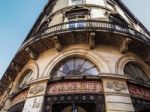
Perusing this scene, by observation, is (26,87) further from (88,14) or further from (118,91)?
(88,14)

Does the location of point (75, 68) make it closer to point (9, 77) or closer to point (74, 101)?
point (74, 101)

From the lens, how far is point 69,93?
11359 millimetres

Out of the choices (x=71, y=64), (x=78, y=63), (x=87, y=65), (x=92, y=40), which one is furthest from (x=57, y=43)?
(x=87, y=65)

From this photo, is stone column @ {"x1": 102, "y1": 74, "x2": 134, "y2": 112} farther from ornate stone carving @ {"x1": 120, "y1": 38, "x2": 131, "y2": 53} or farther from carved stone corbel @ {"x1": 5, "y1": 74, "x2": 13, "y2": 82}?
carved stone corbel @ {"x1": 5, "y1": 74, "x2": 13, "y2": 82}

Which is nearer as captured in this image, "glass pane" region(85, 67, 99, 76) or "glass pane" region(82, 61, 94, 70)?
"glass pane" region(85, 67, 99, 76)

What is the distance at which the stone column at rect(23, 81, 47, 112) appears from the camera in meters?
11.1

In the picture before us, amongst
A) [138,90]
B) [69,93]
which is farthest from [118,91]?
[69,93]

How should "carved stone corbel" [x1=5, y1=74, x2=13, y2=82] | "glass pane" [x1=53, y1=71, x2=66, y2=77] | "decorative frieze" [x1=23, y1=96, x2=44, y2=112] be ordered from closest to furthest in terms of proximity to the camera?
1. "decorative frieze" [x1=23, y1=96, x2=44, y2=112]
2. "glass pane" [x1=53, y1=71, x2=66, y2=77]
3. "carved stone corbel" [x1=5, y1=74, x2=13, y2=82]

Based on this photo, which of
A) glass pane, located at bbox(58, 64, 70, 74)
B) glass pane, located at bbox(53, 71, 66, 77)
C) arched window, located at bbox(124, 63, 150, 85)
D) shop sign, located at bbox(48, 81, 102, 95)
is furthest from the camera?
arched window, located at bbox(124, 63, 150, 85)

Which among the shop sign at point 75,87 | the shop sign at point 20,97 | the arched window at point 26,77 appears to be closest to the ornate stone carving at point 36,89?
the shop sign at point 75,87

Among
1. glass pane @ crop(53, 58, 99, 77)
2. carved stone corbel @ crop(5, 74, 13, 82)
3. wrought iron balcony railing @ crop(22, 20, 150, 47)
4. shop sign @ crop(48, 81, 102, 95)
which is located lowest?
shop sign @ crop(48, 81, 102, 95)

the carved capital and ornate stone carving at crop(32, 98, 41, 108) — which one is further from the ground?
the carved capital

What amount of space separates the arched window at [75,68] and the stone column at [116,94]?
1077mm

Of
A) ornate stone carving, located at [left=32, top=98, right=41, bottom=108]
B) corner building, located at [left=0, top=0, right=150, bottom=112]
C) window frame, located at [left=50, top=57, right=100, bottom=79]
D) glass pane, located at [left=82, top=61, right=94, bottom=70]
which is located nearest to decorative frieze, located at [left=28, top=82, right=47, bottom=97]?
corner building, located at [left=0, top=0, right=150, bottom=112]
